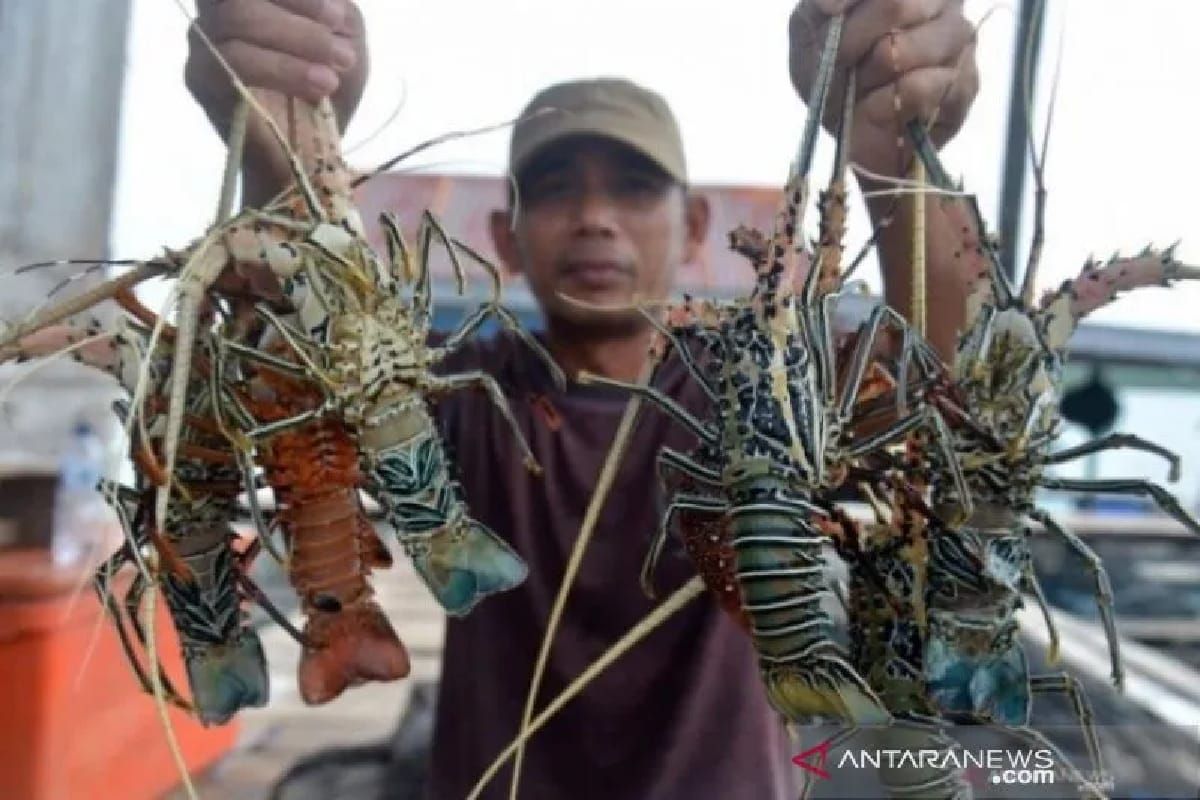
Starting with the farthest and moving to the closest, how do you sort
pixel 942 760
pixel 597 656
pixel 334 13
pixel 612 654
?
pixel 597 656, pixel 334 13, pixel 942 760, pixel 612 654

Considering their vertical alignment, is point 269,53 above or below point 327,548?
above

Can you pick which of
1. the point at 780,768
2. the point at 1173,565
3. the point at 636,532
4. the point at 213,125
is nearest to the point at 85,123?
the point at 213,125

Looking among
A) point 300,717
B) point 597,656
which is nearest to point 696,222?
point 597,656

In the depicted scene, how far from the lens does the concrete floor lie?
148 cm

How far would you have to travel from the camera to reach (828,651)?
80 cm

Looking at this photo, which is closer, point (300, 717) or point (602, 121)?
point (602, 121)

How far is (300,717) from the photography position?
191 centimetres

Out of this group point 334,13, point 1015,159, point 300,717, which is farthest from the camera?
point 300,717

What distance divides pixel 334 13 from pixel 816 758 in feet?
→ 2.98

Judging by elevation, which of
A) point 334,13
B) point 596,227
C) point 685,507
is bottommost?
point 685,507

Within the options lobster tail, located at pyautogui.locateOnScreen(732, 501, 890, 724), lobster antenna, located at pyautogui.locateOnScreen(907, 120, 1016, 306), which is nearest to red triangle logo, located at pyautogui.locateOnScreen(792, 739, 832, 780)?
lobster tail, located at pyautogui.locateOnScreen(732, 501, 890, 724)

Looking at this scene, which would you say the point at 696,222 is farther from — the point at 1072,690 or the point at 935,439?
the point at 1072,690

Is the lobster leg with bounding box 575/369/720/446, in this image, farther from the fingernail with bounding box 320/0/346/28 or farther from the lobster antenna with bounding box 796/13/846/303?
the fingernail with bounding box 320/0/346/28

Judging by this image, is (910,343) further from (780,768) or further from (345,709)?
(345,709)
